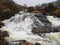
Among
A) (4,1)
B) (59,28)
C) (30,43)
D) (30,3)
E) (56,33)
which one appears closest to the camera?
(30,43)

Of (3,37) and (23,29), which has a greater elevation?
(23,29)

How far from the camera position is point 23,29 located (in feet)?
82.9

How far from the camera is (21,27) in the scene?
84.5 feet

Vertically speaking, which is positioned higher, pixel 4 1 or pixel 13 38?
pixel 4 1

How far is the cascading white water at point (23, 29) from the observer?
2205 cm

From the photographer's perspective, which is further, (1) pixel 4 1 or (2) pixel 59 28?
(1) pixel 4 1

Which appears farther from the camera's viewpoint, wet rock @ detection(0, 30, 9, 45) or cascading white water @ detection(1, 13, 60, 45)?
cascading white water @ detection(1, 13, 60, 45)

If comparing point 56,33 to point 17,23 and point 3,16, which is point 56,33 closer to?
point 17,23

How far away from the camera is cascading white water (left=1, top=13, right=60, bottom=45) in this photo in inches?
868

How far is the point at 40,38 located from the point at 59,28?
359cm

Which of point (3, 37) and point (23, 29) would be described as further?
point (23, 29)

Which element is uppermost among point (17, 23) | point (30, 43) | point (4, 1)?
point (4, 1)

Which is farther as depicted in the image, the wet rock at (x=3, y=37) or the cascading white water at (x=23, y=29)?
the cascading white water at (x=23, y=29)

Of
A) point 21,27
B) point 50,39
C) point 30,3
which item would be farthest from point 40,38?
point 30,3
